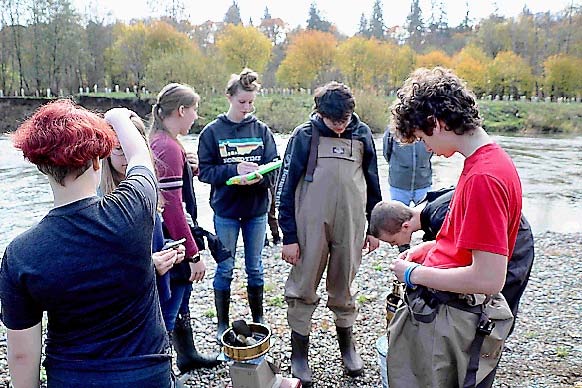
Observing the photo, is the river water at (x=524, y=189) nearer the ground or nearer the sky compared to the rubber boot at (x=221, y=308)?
nearer the ground

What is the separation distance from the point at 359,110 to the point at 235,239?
76.4 ft

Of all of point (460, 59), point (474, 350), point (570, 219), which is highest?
point (460, 59)

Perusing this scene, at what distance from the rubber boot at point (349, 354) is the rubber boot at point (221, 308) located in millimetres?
945

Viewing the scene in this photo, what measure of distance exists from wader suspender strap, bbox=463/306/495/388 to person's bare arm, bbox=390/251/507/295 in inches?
7.8

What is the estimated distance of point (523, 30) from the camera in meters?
56.4

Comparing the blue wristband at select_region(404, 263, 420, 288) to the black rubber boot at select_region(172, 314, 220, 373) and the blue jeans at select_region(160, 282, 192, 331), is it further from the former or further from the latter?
the black rubber boot at select_region(172, 314, 220, 373)

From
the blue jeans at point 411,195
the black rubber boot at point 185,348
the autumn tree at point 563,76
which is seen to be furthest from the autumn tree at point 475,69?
the black rubber boot at point 185,348

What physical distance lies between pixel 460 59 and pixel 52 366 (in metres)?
54.3

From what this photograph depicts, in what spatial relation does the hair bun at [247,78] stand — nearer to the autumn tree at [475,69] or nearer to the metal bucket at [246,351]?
the metal bucket at [246,351]

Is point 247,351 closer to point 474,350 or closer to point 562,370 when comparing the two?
point 474,350

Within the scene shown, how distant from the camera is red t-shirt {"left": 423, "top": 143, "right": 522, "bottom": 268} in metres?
1.78

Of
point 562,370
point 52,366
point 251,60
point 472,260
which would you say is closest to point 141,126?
point 52,366

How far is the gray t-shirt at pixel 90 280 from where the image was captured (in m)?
1.48

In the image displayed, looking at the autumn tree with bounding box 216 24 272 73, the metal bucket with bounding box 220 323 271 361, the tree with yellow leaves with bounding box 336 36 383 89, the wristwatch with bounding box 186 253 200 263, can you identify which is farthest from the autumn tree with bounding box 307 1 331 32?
the metal bucket with bounding box 220 323 271 361
